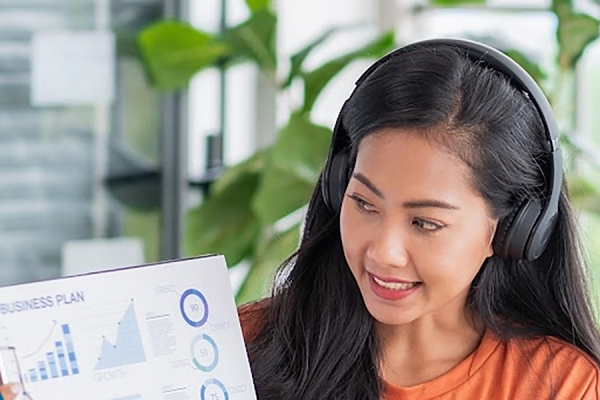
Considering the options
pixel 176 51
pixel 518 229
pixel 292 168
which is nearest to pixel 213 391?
pixel 518 229

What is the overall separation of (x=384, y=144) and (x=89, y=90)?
145cm

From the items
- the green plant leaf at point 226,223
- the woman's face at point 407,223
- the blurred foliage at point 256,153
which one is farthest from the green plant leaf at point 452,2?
the woman's face at point 407,223

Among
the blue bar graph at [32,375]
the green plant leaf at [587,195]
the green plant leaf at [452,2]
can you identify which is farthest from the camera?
the green plant leaf at [452,2]

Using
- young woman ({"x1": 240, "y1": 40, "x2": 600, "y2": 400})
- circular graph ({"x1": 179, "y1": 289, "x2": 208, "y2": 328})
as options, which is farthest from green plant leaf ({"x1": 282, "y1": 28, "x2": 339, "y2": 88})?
circular graph ({"x1": 179, "y1": 289, "x2": 208, "y2": 328})

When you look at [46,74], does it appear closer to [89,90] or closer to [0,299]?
[89,90]

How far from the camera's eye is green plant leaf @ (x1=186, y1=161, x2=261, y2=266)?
2.73 m

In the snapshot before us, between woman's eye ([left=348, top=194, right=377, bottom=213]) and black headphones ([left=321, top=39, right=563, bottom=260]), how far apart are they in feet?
0.24

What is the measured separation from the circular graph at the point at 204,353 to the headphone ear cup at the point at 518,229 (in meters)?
0.35

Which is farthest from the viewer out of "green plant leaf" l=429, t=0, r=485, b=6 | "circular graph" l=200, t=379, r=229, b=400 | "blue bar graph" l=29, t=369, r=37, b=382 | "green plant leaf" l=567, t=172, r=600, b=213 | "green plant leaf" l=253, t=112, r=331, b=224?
"green plant leaf" l=429, t=0, r=485, b=6

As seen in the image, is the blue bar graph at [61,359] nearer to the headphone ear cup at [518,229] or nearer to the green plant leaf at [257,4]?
the headphone ear cup at [518,229]

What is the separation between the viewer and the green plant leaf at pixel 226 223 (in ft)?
8.96

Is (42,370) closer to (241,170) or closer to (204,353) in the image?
(204,353)

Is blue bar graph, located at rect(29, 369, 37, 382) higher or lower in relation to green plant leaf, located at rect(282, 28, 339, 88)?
lower

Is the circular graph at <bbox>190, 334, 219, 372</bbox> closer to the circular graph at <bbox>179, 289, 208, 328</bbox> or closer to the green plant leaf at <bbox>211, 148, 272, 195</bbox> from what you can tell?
the circular graph at <bbox>179, 289, 208, 328</bbox>
